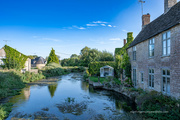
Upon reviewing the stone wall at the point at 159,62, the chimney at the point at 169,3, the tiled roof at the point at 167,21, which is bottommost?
the stone wall at the point at 159,62

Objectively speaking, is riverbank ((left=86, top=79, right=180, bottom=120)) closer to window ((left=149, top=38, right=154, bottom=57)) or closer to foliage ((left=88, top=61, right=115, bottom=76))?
window ((left=149, top=38, right=154, bottom=57))

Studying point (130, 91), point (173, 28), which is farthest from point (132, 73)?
point (173, 28)

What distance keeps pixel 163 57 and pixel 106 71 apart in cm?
1791

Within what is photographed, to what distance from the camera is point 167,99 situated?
7637mm

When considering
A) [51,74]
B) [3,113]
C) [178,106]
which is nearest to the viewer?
[178,106]

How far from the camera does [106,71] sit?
26.4 m

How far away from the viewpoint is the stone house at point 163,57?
7.50m

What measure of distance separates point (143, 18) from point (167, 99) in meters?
11.4

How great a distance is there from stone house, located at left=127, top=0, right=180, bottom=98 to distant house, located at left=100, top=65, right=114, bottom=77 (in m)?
12.1

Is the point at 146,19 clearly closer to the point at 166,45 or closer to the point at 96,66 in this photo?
the point at 166,45

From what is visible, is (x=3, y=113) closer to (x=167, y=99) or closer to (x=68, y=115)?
(x=68, y=115)

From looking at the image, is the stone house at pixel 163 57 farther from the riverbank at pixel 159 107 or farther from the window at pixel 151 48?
the riverbank at pixel 159 107

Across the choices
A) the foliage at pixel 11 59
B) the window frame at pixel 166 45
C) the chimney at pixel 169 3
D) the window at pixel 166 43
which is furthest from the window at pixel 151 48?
the foliage at pixel 11 59

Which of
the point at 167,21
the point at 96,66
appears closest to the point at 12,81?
the point at 96,66
